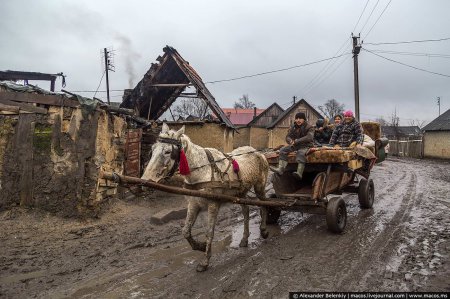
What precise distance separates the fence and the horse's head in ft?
98.1

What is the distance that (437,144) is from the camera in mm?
26875

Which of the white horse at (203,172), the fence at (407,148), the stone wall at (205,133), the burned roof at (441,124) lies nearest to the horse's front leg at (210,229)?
the white horse at (203,172)

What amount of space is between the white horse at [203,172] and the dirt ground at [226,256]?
0.54 metres

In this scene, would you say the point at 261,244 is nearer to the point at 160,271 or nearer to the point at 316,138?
the point at 160,271

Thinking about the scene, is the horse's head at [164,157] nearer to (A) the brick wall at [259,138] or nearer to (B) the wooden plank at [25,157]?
(B) the wooden plank at [25,157]

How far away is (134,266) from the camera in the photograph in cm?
496

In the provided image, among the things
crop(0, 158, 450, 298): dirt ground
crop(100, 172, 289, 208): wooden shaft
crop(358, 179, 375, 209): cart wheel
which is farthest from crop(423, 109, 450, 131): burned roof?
crop(100, 172, 289, 208): wooden shaft

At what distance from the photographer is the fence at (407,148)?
95.7 ft

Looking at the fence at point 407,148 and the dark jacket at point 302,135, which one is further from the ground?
the dark jacket at point 302,135

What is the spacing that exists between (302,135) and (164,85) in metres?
7.21

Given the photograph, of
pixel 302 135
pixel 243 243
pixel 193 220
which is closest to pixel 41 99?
pixel 193 220

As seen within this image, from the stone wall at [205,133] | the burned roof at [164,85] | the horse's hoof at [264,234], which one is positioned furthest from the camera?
the stone wall at [205,133]

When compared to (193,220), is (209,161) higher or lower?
higher

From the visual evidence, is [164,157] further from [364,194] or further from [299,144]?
[364,194]
